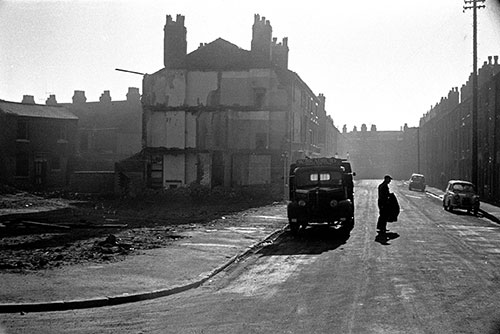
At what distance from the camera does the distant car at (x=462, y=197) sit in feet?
109

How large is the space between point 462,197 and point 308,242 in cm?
1762

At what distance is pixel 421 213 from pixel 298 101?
21.6 metres

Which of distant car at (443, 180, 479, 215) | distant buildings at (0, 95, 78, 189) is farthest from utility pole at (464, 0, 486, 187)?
distant buildings at (0, 95, 78, 189)

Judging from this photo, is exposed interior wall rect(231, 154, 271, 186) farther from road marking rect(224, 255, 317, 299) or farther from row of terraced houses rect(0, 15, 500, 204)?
road marking rect(224, 255, 317, 299)

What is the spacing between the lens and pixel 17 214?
1161 inches

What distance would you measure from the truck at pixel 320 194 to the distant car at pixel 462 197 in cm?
1378

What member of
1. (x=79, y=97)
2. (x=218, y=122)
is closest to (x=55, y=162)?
(x=218, y=122)

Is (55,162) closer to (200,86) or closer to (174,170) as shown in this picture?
(174,170)

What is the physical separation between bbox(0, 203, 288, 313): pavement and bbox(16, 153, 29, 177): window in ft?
128

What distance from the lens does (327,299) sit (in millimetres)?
9859

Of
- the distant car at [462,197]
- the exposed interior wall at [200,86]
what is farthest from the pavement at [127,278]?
the exposed interior wall at [200,86]

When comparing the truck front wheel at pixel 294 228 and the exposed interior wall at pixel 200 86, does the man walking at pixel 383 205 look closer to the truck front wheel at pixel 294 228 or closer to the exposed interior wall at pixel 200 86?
the truck front wheel at pixel 294 228

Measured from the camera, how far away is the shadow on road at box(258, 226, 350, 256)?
16.7 m

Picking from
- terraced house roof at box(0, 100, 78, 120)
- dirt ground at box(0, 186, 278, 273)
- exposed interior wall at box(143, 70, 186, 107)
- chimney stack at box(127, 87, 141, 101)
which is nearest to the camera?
dirt ground at box(0, 186, 278, 273)
